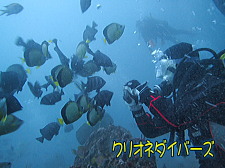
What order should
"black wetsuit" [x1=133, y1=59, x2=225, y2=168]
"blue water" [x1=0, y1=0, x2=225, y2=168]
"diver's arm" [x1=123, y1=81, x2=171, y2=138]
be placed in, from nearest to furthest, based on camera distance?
"black wetsuit" [x1=133, y1=59, x2=225, y2=168], "diver's arm" [x1=123, y1=81, x2=171, y2=138], "blue water" [x1=0, y1=0, x2=225, y2=168]

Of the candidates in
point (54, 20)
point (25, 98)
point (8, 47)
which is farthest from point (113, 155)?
point (8, 47)

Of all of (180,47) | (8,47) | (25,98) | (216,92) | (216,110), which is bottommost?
(216,110)

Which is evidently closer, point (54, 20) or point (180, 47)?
point (180, 47)

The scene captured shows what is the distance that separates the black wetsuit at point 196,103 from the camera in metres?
2.90

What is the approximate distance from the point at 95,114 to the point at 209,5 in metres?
47.9

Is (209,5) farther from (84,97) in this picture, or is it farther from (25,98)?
(25,98)

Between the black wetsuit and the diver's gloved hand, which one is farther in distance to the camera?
the diver's gloved hand

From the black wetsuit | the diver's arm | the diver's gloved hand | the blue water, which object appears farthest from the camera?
the blue water

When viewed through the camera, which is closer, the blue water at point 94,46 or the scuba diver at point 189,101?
the scuba diver at point 189,101

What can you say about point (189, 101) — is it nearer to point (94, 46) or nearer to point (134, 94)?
point (134, 94)

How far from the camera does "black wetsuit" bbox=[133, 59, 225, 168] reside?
290cm

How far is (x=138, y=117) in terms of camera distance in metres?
3.76

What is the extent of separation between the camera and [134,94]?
11.8 ft

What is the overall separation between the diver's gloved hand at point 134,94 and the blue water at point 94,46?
3.79 m
